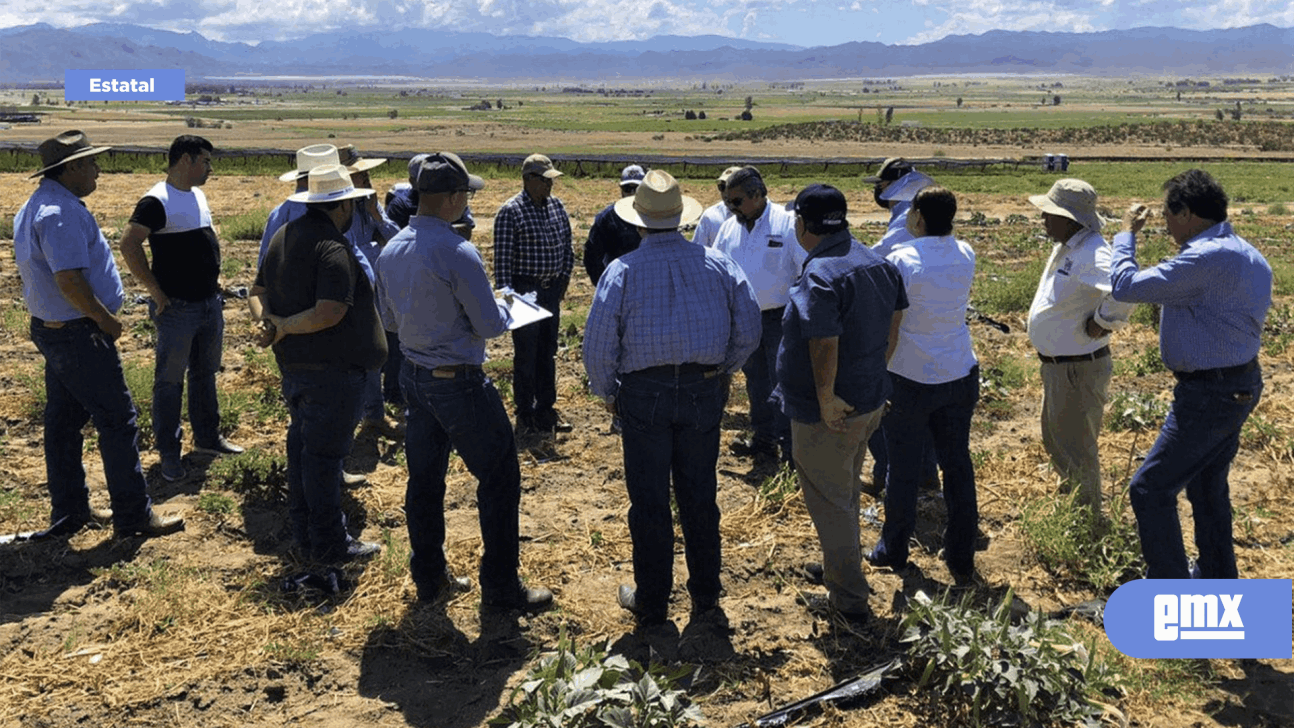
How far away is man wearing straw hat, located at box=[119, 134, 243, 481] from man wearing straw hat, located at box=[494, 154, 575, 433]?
212cm

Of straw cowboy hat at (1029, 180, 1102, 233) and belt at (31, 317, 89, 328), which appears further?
belt at (31, 317, 89, 328)

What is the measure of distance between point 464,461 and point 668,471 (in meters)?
1.07

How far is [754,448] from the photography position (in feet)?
26.2

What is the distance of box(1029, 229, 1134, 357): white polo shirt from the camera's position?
5598 mm

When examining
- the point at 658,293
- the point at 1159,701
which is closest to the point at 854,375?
the point at 658,293

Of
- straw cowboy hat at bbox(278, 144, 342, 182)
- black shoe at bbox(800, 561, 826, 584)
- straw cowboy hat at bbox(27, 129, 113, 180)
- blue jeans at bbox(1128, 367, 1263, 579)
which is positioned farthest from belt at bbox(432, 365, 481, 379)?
blue jeans at bbox(1128, 367, 1263, 579)

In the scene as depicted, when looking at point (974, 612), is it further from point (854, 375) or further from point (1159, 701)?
point (854, 375)

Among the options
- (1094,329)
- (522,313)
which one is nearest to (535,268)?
(522,313)

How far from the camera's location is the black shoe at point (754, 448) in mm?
7961

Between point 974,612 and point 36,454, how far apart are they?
23.5 feet

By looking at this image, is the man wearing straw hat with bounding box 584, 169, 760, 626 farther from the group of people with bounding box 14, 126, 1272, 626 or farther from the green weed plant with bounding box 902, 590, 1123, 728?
the green weed plant with bounding box 902, 590, 1123, 728

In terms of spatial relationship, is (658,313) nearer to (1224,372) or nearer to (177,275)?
(1224,372)

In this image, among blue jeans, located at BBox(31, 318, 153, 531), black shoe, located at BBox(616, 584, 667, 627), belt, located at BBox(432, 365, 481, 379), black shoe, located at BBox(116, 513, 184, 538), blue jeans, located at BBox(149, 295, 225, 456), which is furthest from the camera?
blue jeans, located at BBox(149, 295, 225, 456)

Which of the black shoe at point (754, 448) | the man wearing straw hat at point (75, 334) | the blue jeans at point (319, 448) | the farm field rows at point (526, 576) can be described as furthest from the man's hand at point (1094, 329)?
the man wearing straw hat at point (75, 334)
